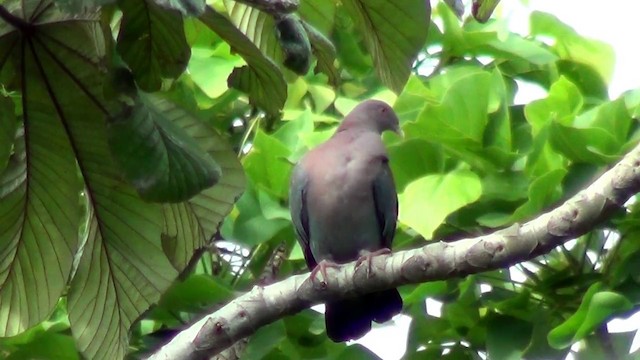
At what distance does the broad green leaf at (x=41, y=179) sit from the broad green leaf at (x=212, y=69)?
82 cm

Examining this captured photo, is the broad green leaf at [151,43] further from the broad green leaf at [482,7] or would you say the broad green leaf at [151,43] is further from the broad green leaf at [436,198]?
the broad green leaf at [436,198]

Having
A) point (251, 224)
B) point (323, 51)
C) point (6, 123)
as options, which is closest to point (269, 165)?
point (251, 224)

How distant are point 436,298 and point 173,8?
1.22 m

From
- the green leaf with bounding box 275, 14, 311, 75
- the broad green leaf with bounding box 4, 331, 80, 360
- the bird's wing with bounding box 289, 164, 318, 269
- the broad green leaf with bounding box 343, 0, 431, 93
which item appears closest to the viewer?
the green leaf with bounding box 275, 14, 311, 75

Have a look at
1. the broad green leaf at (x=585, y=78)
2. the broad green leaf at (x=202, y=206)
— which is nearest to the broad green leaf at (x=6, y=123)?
the broad green leaf at (x=202, y=206)

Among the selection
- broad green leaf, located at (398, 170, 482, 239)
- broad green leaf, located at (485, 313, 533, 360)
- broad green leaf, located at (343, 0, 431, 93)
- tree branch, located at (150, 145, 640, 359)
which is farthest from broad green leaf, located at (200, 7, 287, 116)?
broad green leaf, located at (485, 313, 533, 360)

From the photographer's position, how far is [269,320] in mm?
1366

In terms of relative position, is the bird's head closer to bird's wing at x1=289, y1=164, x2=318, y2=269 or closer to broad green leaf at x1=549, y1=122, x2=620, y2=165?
bird's wing at x1=289, y1=164, x2=318, y2=269

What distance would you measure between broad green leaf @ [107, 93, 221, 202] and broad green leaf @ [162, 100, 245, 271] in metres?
0.21

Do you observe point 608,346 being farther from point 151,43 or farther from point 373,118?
point 151,43

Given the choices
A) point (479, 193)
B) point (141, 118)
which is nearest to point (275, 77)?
point (141, 118)

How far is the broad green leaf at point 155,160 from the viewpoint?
1.15m

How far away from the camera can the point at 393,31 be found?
1.36 meters

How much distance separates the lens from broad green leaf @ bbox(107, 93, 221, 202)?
1.15 meters
